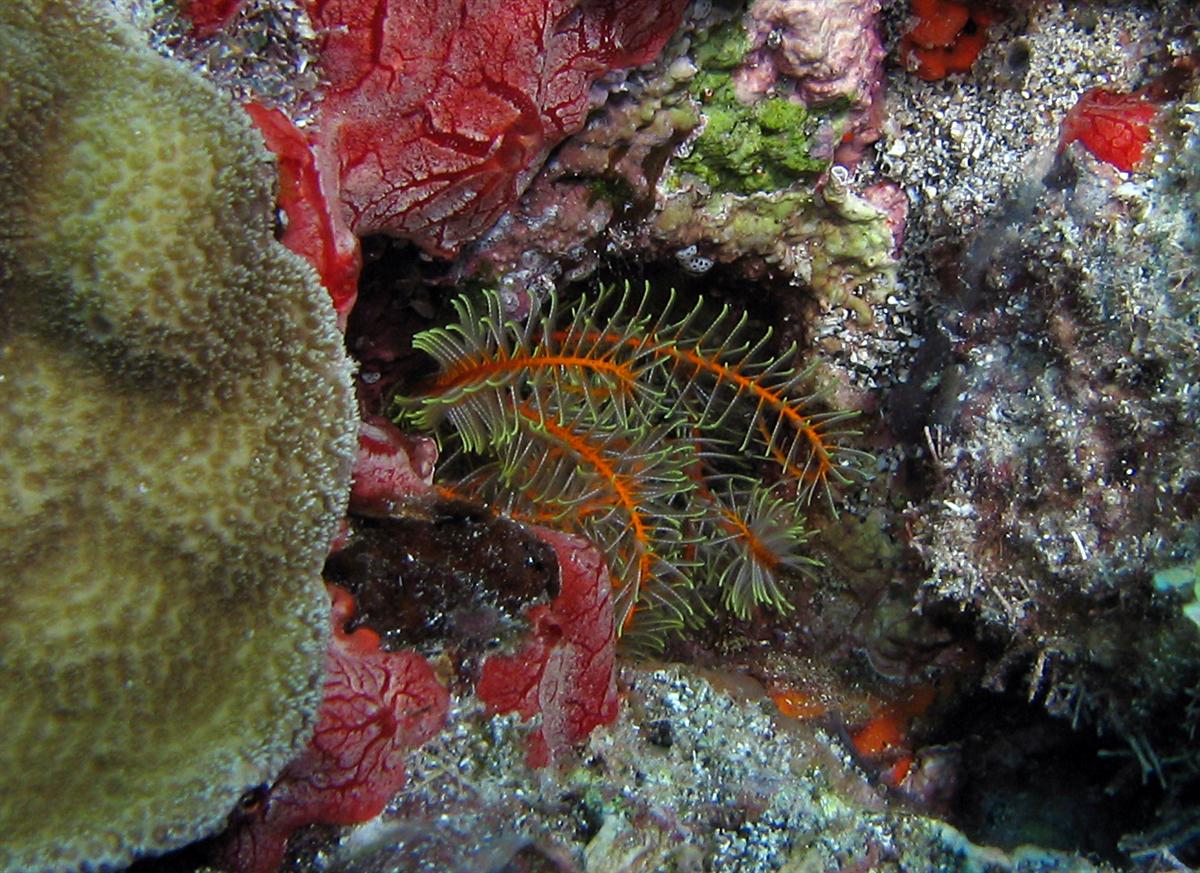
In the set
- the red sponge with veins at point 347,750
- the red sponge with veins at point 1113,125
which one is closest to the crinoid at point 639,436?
the red sponge with veins at point 347,750

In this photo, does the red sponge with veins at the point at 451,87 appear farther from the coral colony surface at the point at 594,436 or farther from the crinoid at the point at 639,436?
the crinoid at the point at 639,436

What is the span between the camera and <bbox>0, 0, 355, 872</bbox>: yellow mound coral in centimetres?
181

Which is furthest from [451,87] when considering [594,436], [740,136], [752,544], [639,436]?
[752,544]

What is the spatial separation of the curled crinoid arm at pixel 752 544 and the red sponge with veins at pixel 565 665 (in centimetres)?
71

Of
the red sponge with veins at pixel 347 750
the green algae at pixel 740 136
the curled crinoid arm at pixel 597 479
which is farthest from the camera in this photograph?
the curled crinoid arm at pixel 597 479

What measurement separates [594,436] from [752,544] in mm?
862

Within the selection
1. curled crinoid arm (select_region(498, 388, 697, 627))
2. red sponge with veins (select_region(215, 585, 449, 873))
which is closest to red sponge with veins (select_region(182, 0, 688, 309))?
curled crinoid arm (select_region(498, 388, 697, 627))

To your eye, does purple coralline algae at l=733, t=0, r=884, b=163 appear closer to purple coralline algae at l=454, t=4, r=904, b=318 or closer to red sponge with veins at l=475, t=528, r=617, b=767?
purple coralline algae at l=454, t=4, r=904, b=318

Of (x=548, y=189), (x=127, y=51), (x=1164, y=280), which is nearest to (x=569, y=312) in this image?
(x=548, y=189)

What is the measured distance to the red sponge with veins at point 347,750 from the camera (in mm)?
2125

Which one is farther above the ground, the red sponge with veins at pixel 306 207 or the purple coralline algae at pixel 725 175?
the purple coralline algae at pixel 725 175

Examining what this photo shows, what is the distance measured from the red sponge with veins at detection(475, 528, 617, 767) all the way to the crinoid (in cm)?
34

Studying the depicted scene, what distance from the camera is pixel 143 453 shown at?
76.3 inches

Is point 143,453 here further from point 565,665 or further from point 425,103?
point 565,665
